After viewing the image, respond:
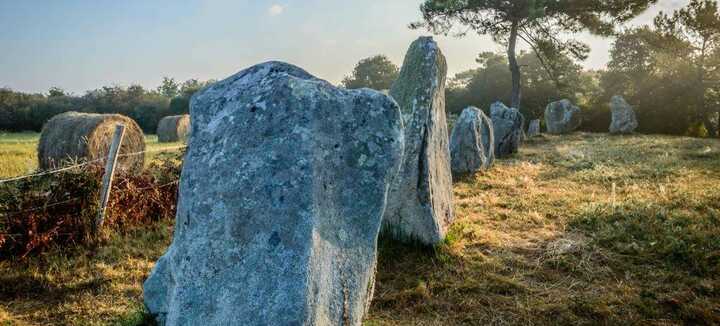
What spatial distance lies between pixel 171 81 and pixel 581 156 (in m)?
84.3

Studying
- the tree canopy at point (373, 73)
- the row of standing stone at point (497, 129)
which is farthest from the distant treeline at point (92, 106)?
the row of standing stone at point (497, 129)

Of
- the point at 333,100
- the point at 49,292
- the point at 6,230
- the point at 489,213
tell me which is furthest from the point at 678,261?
the point at 6,230

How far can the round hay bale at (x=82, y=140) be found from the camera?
1191 centimetres

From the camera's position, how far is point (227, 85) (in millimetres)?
3086

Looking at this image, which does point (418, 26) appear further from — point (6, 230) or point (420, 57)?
point (6, 230)

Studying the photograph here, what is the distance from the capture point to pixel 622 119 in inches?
997

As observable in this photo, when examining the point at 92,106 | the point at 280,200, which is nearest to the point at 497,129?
the point at 280,200

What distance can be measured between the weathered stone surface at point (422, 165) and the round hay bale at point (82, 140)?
850 cm

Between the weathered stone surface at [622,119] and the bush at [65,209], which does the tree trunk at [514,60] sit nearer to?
the weathered stone surface at [622,119]

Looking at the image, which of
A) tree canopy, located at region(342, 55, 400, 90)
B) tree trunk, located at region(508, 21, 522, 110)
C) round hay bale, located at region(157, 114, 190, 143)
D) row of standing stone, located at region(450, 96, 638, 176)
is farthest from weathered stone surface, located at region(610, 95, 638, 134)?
tree canopy, located at region(342, 55, 400, 90)

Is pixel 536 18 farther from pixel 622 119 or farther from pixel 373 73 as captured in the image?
pixel 373 73

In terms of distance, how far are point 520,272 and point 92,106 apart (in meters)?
45.8

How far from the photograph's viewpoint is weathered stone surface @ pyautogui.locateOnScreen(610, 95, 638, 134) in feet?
83.0

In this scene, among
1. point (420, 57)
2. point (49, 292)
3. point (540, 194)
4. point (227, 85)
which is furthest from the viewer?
point (540, 194)
